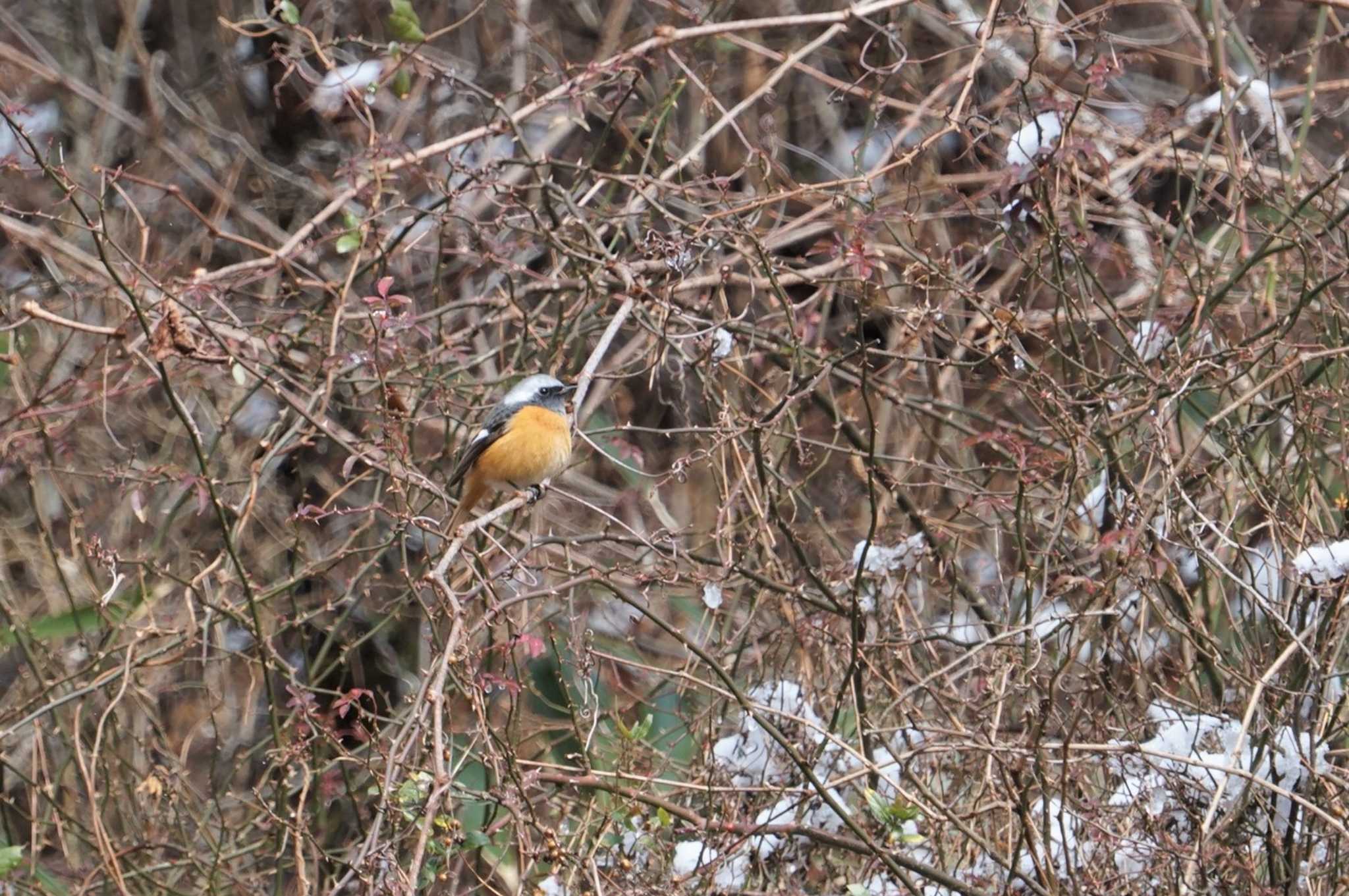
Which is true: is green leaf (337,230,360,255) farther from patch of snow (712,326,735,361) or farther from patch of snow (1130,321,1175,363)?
patch of snow (1130,321,1175,363)

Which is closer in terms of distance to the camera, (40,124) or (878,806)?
(878,806)

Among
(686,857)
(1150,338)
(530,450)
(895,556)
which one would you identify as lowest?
(686,857)

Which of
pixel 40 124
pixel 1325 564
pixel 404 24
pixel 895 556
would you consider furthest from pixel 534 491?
pixel 40 124

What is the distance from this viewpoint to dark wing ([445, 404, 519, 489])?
5.74m

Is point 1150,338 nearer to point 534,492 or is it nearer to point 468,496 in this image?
point 534,492

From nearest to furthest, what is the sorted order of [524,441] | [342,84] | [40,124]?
[524,441]
[342,84]
[40,124]

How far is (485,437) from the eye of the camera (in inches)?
228

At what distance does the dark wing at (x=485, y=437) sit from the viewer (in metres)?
5.74

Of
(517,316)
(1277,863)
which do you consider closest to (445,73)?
(517,316)

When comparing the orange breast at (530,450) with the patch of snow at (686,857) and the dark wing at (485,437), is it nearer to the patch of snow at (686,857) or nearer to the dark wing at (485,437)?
the dark wing at (485,437)

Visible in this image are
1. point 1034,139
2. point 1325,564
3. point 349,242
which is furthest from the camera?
point 349,242

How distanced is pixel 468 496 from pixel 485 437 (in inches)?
19.0

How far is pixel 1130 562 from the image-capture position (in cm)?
430

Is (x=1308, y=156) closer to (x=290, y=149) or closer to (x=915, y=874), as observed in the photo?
(x=915, y=874)
